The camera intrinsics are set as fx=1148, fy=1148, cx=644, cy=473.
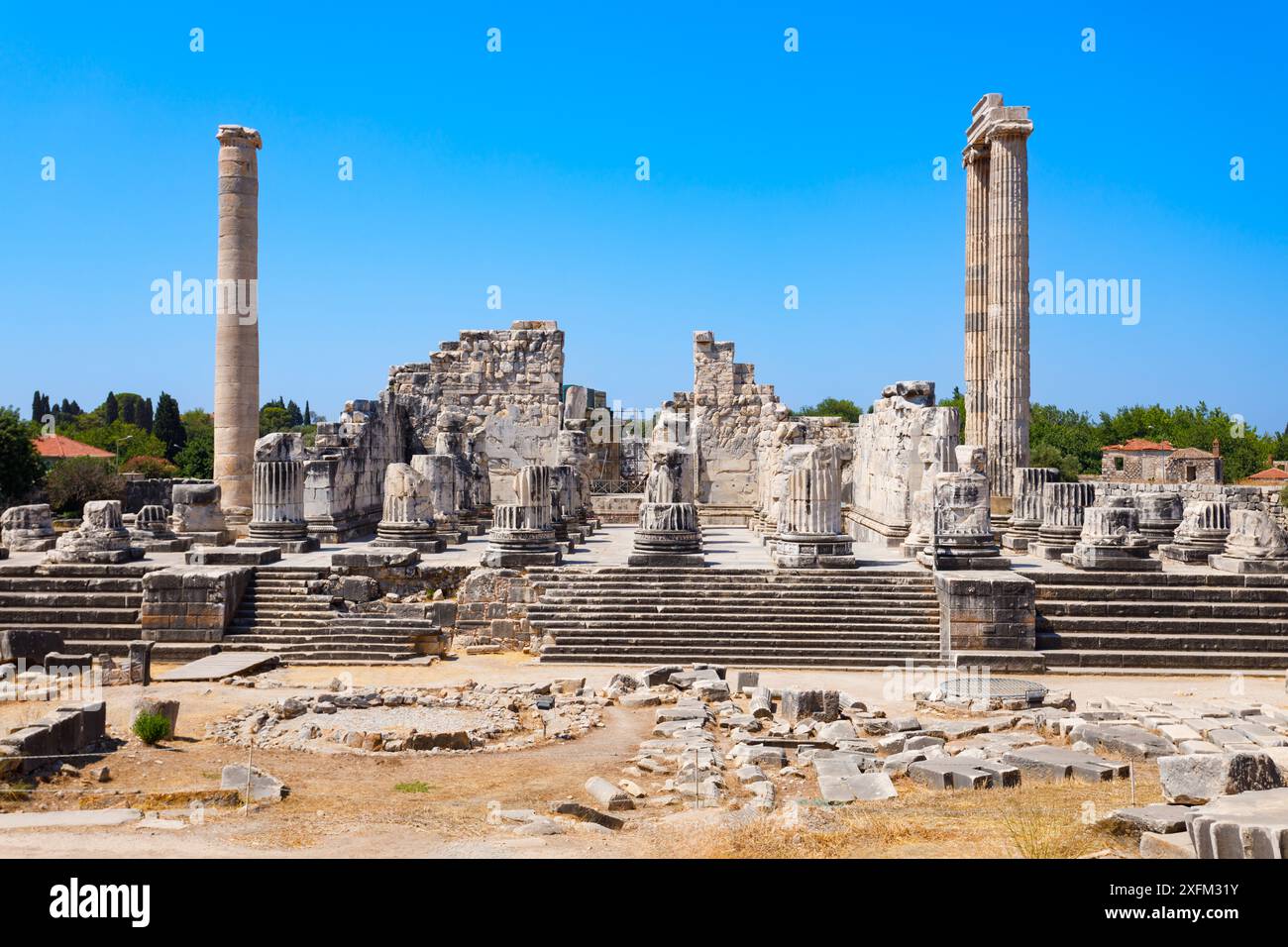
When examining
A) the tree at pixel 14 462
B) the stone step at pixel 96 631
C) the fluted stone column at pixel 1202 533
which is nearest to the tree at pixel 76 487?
the tree at pixel 14 462

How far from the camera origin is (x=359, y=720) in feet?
36.1

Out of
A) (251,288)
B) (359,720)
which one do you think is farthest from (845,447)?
(359,720)

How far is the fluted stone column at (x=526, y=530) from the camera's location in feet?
52.4

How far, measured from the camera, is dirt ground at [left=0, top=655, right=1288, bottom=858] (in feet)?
21.7

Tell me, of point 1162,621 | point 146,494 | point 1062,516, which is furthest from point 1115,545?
point 146,494

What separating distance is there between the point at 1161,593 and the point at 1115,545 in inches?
35.2

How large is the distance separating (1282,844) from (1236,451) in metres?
65.5

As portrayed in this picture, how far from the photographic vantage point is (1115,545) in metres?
15.2

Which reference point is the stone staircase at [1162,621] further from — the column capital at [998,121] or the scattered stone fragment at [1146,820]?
the column capital at [998,121]

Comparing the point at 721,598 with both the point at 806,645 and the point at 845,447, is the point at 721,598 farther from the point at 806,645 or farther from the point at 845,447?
the point at 845,447

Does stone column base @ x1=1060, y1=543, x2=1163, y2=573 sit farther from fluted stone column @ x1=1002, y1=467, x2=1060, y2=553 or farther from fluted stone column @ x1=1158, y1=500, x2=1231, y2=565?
fluted stone column @ x1=1002, y1=467, x2=1060, y2=553

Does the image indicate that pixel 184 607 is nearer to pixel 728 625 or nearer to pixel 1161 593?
pixel 728 625

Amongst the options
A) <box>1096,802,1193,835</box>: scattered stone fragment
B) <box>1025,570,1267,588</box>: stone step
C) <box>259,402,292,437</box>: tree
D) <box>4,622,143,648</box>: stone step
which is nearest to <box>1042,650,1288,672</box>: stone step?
<box>1025,570,1267,588</box>: stone step
